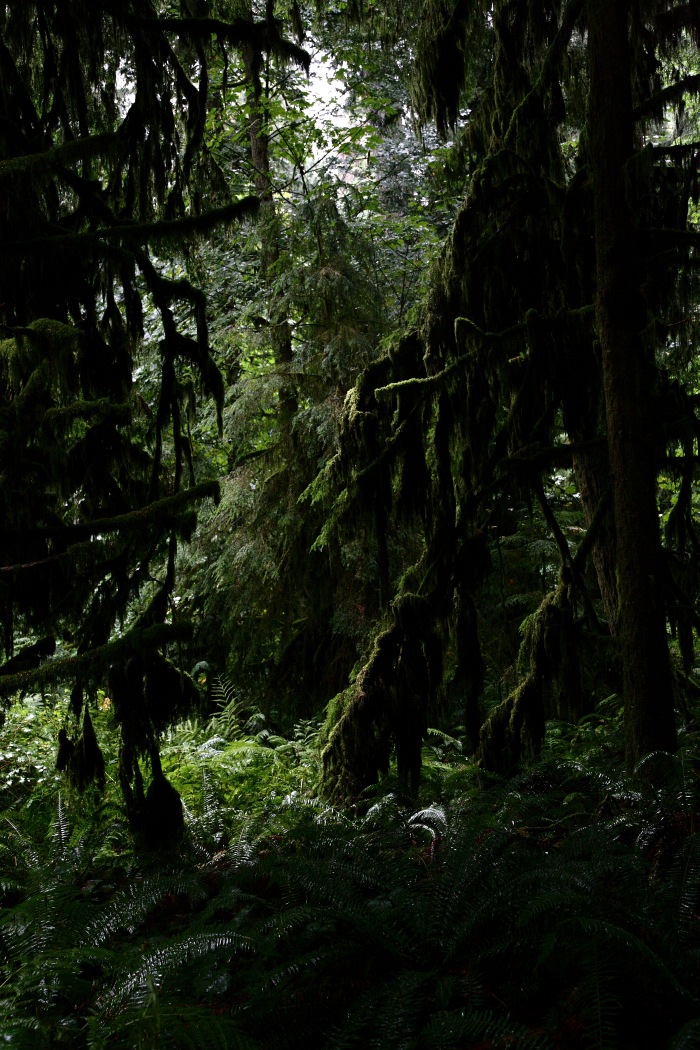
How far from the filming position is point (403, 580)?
5070 mm

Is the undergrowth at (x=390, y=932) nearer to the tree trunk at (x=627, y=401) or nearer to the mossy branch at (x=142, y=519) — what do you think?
the tree trunk at (x=627, y=401)

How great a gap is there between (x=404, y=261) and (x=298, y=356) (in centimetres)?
229

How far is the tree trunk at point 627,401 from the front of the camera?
394 centimetres

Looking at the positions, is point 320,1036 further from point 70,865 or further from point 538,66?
point 538,66

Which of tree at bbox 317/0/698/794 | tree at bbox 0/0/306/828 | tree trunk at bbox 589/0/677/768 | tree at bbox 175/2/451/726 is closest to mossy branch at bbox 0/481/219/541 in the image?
tree at bbox 0/0/306/828

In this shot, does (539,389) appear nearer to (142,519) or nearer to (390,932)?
(142,519)

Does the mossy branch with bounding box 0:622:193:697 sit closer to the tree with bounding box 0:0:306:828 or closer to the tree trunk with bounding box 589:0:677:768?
the tree with bounding box 0:0:306:828

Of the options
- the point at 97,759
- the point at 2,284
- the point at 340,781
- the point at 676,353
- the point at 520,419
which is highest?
the point at 2,284

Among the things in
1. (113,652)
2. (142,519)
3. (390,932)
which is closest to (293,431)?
(142,519)

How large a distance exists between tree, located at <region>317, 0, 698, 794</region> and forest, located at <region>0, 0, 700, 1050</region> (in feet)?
0.06

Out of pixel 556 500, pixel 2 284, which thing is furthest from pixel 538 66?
pixel 556 500

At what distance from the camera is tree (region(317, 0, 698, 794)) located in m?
3.99

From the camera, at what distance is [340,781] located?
477 centimetres

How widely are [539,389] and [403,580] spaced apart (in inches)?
58.0
